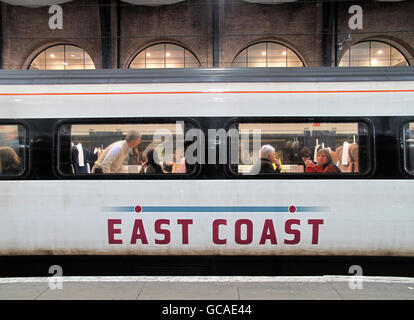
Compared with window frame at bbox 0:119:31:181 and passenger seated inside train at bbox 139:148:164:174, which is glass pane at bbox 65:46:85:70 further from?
passenger seated inside train at bbox 139:148:164:174

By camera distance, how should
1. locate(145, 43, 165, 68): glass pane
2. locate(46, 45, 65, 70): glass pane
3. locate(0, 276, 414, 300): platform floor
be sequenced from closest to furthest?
locate(0, 276, 414, 300): platform floor
locate(145, 43, 165, 68): glass pane
locate(46, 45, 65, 70): glass pane

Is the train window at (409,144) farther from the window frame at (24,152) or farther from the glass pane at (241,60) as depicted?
A: the glass pane at (241,60)

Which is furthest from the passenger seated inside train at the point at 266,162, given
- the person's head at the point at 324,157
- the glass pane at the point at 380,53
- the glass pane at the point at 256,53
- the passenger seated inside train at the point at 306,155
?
the glass pane at the point at 380,53

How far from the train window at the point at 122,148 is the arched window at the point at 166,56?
384 inches

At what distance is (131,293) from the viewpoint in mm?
4004

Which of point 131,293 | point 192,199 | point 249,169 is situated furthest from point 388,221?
point 131,293

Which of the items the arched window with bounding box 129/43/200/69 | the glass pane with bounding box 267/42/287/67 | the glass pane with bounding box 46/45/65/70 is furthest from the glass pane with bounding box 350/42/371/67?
the glass pane with bounding box 46/45/65/70

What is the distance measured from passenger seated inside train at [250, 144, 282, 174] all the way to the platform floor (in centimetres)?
146

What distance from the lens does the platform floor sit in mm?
3924

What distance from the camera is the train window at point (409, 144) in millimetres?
4188

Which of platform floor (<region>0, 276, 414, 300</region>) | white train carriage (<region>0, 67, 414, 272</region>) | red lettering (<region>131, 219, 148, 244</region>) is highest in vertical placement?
white train carriage (<region>0, 67, 414, 272</region>)

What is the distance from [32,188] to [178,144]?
2004 mm

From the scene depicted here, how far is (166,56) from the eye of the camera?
13500 millimetres

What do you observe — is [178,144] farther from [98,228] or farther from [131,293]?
[131,293]
